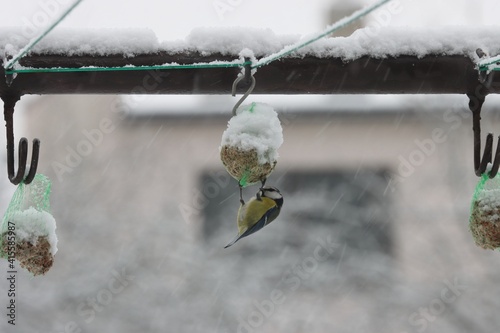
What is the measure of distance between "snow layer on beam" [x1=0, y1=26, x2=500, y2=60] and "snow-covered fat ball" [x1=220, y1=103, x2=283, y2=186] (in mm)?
162

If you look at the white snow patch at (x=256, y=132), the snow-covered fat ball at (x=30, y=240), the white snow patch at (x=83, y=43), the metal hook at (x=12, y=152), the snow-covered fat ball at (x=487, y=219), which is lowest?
the snow-covered fat ball at (x=487, y=219)

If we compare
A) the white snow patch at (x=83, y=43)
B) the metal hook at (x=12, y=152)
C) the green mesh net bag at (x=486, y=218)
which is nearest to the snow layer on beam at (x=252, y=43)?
the white snow patch at (x=83, y=43)

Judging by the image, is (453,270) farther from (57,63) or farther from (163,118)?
(57,63)

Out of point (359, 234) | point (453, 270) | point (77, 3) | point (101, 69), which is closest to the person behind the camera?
point (77, 3)

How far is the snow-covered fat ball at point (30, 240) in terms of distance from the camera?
1.48m

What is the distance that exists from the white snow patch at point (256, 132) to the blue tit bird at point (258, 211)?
0.09 m

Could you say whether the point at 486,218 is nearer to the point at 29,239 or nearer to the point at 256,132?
the point at 256,132

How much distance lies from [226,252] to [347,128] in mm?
1928

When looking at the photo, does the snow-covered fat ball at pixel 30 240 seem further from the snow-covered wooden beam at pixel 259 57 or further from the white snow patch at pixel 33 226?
the snow-covered wooden beam at pixel 259 57

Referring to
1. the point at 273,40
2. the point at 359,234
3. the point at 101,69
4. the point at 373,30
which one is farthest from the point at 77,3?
the point at 359,234

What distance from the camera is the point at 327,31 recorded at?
3.90 ft

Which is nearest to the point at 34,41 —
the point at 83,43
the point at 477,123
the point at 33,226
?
the point at 83,43

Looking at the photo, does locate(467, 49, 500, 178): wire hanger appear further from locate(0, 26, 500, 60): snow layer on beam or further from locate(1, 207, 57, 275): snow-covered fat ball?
locate(1, 207, 57, 275): snow-covered fat ball

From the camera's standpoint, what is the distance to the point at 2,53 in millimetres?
1405
